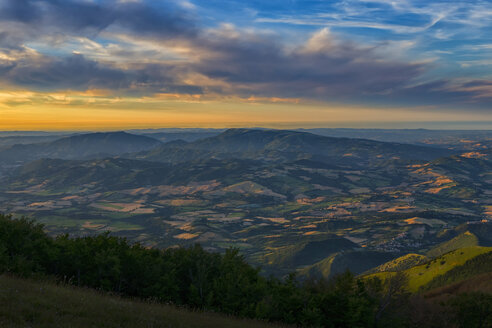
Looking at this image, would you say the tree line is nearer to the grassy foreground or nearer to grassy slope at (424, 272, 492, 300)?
the grassy foreground

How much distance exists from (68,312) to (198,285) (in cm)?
4238

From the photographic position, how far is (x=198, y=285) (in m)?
62.8

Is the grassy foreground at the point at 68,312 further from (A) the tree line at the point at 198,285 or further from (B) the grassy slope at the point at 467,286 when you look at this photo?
(B) the grassy slope at the point at 467,286

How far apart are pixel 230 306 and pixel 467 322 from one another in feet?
197

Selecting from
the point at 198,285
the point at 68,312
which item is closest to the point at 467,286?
the point at 198,285

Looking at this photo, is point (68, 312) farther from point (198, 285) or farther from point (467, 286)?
point (467, 286)

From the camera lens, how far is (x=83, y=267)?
179 ft

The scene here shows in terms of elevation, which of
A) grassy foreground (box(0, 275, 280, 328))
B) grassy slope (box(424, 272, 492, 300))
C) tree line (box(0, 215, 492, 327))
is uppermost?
grassy foreground (box(0, 275, 280, 328))

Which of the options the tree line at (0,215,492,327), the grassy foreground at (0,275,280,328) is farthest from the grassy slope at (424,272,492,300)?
the grassy foreground at (0,275,280,328)

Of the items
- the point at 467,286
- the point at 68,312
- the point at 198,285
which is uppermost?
the point at 68,312

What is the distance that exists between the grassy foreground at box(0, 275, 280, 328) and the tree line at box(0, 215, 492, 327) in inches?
874

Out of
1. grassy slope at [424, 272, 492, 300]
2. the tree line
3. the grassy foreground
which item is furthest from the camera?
grassy slope at [424, 272, 492, 300]

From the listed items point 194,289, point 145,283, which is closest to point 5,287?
point 145,283

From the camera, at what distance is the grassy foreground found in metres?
20.4
